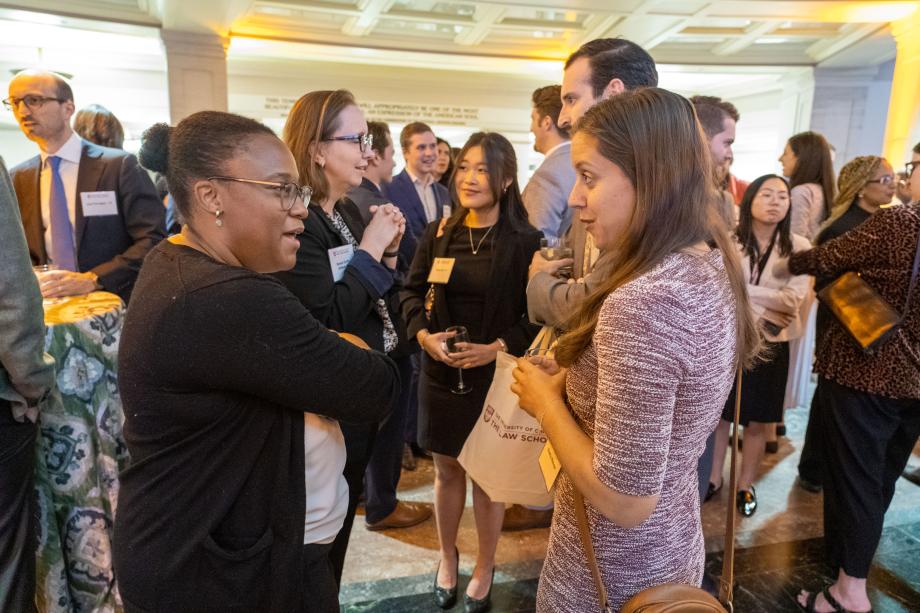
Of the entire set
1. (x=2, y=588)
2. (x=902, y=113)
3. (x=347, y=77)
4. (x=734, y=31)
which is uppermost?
(x=734, y=31)

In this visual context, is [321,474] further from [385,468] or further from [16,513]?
[385,468]

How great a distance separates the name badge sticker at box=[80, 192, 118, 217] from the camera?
258cm

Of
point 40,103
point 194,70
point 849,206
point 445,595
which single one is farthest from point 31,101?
point 194,70

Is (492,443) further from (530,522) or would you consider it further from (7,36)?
(7,36)

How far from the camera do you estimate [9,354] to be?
139cm

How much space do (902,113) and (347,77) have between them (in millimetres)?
7257

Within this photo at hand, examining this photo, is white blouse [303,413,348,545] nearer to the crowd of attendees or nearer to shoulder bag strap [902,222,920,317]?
the crowd of attendees

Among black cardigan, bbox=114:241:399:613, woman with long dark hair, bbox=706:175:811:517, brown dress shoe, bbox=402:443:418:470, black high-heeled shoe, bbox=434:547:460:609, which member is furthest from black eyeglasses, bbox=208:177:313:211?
brown dress shoe, bbox=402:443:418:470

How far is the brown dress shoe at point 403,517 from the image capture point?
263 cm

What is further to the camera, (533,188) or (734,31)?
(734,31)

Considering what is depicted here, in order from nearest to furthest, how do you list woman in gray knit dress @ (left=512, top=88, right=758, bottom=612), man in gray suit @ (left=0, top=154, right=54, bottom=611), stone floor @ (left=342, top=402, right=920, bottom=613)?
woman in gray knit dress @ (left=512, top=88, right=758, bottom=612) < man in gray suit @ (left=0, top=154, right=54, bottom=611) < stone floor @ (left=342, top=402, right=920, bottom=613)

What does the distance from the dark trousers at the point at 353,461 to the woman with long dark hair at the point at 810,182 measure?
10.1 ft

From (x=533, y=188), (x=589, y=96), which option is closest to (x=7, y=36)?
(x=533, y=188)

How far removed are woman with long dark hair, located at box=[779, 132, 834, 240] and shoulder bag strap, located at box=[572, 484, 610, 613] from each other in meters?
3.16
